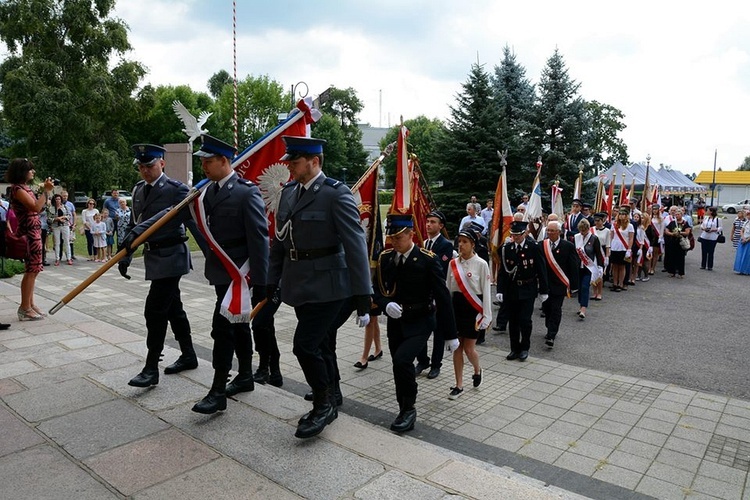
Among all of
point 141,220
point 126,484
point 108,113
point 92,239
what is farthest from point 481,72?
point 108,113

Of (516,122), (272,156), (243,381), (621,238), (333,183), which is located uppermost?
(516,122)

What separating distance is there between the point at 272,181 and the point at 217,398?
94.5 inches

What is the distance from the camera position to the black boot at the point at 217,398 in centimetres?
427

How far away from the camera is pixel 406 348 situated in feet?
15.4

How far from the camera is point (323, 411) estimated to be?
4.09 meters

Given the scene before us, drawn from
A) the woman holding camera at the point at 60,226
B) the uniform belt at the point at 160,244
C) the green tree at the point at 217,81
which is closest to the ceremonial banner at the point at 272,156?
the uniform belt at the point at 160,244

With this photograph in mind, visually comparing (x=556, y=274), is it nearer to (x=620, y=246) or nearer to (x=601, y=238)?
(x=601, y=238)

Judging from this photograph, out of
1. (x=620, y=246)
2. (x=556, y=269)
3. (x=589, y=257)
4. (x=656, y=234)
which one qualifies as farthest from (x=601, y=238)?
(x=656, y=234)

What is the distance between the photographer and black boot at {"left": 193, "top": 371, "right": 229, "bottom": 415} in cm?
427

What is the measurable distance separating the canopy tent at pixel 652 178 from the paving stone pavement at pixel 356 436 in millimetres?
21123

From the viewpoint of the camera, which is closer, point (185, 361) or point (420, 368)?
point (185, 361)

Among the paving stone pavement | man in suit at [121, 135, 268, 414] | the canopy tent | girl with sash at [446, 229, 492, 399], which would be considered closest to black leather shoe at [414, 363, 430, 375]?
the paving stone pavement

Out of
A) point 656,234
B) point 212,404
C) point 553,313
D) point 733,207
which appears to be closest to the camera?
point 212,404

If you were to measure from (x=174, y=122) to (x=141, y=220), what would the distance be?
169 feet
